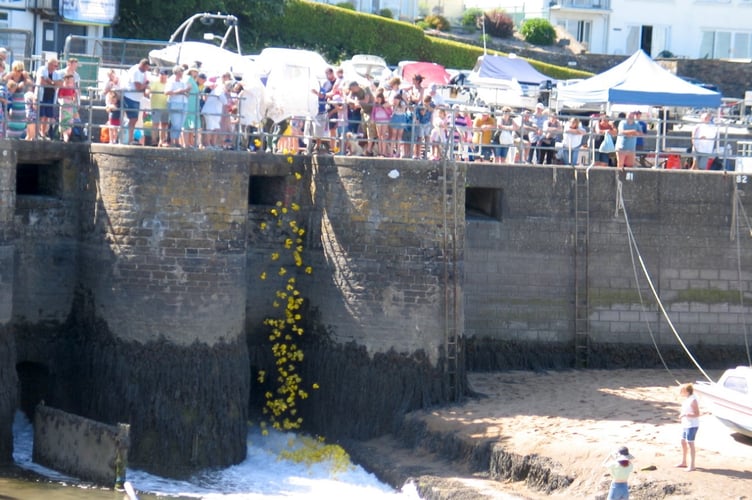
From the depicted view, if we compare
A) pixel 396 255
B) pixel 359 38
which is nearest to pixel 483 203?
pixel 396 255

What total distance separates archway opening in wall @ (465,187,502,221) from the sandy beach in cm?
273

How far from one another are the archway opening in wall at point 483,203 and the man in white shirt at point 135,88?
5.79 m

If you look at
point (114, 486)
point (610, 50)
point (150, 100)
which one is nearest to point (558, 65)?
point (610, 50)

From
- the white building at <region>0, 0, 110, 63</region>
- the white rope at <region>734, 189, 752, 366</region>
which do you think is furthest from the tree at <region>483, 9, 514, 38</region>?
the white rope at <region>734, 189, 752, 366</region>

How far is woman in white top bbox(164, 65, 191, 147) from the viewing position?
2192cm

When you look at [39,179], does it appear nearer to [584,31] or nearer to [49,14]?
[49,14]

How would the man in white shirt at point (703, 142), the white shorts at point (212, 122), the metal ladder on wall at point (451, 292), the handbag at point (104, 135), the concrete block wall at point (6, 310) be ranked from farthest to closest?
the man in white shirt at point (703, 142) < the handbag at point (104, 135) < the white shorts at point (212, 122) < the metal ladder on wall at point (451, 292) < the concrete block wall at point (6, 310)

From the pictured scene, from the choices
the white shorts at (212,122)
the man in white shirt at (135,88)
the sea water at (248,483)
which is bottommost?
the sea water at (248,483)

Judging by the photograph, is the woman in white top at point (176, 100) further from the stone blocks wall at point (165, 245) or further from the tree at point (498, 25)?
the tree at point (498, 25)

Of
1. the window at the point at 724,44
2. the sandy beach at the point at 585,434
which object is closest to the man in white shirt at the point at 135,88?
the sandy beach at the point at 585,434

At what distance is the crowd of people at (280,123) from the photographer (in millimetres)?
22188

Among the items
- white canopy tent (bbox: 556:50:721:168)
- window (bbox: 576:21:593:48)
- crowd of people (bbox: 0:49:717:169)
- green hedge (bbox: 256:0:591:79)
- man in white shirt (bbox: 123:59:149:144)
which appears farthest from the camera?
window (bbox: 576:21:593:48)

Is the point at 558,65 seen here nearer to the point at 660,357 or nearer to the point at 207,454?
the point at 660,357

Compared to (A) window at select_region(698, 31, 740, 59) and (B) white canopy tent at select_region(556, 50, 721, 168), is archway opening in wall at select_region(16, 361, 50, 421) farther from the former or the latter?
(A) window at select_region(698, 31, 740, 59)
